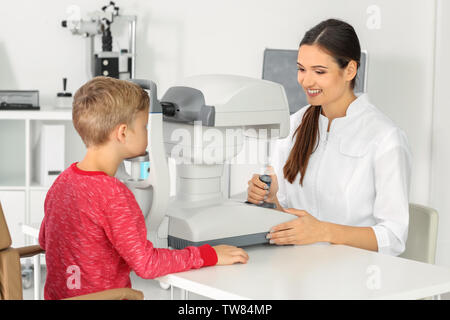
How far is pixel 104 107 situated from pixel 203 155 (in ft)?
0.84

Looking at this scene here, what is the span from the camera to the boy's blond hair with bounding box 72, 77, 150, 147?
1.37m

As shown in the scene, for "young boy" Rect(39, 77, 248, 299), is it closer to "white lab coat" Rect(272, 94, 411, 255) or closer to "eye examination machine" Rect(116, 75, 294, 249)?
"eye examination machine" Rect(116, 75, 294, 249)

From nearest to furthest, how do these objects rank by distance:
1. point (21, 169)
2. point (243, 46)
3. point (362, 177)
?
point (362, 177), point (21, 169), point (243, 46)

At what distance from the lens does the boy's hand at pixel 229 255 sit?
1.41 m

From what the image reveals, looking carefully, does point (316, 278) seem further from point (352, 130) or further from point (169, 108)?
point (352, 130)

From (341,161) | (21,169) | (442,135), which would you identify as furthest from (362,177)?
(21,169)

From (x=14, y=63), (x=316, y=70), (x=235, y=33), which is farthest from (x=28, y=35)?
(x=316, y=70)

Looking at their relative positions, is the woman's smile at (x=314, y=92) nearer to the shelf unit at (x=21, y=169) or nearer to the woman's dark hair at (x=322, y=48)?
the woman's dark hair at (x=322, y=48)

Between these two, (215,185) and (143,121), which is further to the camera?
(215,185)

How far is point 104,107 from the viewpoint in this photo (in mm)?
1371

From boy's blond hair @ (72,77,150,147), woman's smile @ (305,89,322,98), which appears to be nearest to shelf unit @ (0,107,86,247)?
woman's smile @ (305,89,322,98)

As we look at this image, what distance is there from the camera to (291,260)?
4.86ft
